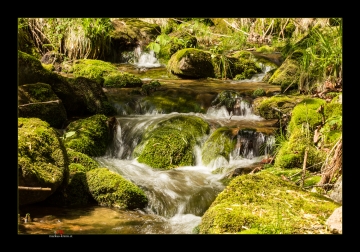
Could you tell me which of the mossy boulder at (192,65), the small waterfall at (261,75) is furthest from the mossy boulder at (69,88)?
the small waterfall at (261,75)

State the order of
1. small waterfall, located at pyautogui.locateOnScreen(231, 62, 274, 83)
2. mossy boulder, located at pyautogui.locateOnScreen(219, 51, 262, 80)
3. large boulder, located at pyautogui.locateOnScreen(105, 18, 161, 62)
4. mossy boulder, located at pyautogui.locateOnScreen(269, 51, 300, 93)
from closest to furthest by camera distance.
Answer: mossy boulder, located at pyautogui.locateOnScreen(269, 51, 300, 93) → small waterfall, located at pyautogui.locateOnScreen(231, 62, 274, 83) → mossy boulder, located at pyautogui.locateOnScreen(219, 51, 262, 80) → large boulder, located at pyautogui.locateOnScreen(105, 18, 161, 62)

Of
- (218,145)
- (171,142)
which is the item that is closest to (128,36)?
(171,142)

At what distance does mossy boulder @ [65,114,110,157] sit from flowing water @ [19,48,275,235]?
155 millimetres

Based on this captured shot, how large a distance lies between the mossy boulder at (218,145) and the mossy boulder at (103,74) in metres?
4.06

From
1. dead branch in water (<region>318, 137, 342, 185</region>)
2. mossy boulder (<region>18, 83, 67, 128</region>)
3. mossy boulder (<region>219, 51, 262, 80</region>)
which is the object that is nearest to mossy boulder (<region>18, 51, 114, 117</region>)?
mossy boulder (<region>18, 83, 67, 128</region>)

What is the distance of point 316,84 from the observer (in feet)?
24.2

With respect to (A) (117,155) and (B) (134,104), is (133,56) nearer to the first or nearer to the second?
(B) (134,104)

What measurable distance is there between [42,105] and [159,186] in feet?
8.93

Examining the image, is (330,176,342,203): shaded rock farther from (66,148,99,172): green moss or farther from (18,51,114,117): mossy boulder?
(18,51,114,117): mossy boulder

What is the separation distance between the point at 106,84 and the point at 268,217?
311 inches

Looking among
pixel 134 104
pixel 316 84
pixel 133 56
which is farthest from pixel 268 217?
pixel 133 56

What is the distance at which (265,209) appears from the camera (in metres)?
3.04

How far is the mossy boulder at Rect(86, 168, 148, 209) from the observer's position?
453 cm

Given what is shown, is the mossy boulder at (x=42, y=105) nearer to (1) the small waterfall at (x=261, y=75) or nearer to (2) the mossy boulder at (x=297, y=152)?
(2) the mossy boulder at (x=297, y=152)
